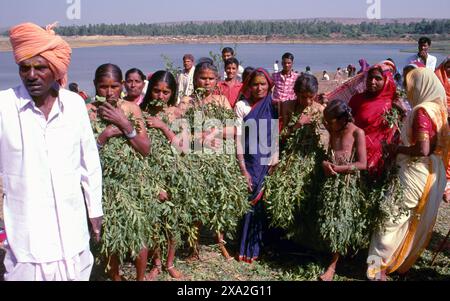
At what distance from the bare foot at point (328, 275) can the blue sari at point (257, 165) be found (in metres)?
0.77

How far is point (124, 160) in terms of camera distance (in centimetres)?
384

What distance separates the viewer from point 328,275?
15.4 feet

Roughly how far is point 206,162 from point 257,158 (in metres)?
0.66

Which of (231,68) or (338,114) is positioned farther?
(231,68)

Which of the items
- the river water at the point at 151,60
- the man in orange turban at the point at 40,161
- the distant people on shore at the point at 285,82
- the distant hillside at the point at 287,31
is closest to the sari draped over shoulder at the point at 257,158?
the man in orange turban at the point at 40,161

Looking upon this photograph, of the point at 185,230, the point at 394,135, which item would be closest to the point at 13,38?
the point at 185,230

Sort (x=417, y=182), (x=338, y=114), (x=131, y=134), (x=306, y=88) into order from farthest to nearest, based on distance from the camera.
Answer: (x=306, y=88)
(x=417, y=182)
(x=338, y=114)
(x=131, y=134)

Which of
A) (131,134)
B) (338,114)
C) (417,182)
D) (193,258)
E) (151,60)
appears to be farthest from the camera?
(151,60)

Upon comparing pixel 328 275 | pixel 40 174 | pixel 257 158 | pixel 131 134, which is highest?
pixel 131 134

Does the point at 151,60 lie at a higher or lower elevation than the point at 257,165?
higher

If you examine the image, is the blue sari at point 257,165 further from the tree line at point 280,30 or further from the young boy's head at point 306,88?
the tree line at point 280,30

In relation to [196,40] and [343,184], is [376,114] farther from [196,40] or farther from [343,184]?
[196,40]

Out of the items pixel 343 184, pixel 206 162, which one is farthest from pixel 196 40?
pixel 343 184

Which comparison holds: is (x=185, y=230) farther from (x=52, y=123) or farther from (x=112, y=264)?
(x=52, y=123)
